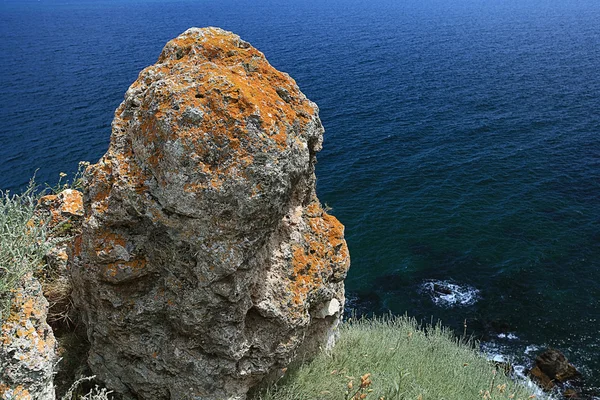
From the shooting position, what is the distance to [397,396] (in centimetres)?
581

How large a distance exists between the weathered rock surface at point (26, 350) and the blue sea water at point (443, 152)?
647 inches

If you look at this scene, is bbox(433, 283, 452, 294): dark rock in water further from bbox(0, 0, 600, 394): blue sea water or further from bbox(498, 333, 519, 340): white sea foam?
bbox(498, 333, 519, 340): white sea foam

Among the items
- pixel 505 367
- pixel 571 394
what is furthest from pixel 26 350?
pixel 571 394

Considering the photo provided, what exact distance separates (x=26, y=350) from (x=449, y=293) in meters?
18.5

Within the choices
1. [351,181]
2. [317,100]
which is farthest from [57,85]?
[351,181]

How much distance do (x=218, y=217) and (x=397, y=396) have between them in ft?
10.1

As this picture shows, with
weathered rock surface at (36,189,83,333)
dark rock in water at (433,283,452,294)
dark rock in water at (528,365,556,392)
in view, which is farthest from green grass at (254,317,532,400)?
dark rock in water at (433,283,452,294)

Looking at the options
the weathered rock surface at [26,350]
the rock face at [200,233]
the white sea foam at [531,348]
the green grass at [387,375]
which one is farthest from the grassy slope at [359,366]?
the white sea foam at [531,348]

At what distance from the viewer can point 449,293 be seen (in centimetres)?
2072

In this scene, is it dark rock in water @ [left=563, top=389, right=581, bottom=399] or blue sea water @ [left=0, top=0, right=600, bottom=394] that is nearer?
dark rock in water @ [left=563, top=389, right=581, bottom=399]

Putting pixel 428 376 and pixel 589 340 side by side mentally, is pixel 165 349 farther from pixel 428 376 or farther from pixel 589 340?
pixel 589 340

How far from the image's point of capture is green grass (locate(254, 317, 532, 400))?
6059 millimetres

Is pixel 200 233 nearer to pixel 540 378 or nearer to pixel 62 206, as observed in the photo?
pixel 62 206

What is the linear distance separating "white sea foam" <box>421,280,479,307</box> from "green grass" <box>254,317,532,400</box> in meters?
11.6
